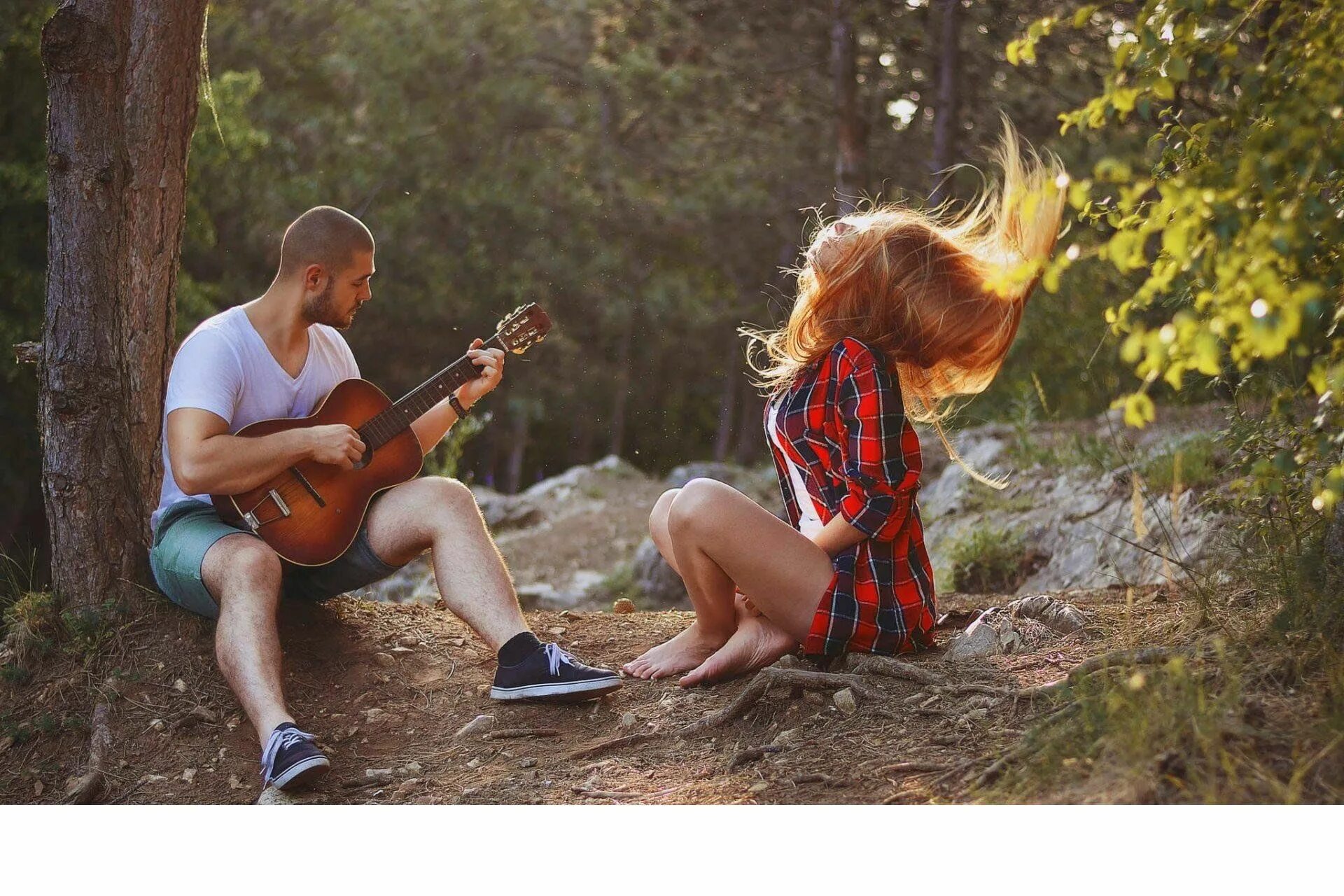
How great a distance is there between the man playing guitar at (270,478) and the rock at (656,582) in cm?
494

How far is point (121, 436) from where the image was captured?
351 cm

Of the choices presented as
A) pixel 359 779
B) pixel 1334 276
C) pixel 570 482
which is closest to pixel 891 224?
pixel 1334 276

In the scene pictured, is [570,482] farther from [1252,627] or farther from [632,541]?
[1252,627]

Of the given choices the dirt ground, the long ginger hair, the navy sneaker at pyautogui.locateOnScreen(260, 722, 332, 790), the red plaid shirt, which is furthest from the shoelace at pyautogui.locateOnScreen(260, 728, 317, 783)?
the long ginger hair

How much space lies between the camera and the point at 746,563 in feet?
9.68

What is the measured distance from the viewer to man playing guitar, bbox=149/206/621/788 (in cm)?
293

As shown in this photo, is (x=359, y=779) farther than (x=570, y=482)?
No

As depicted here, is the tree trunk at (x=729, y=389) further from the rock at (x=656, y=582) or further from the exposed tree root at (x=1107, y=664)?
the exposed tree root at (x=1107, y=664)

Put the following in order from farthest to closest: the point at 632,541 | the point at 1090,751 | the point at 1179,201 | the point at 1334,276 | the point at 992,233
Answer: the point at 632,541 → the point at 992,233 → the point at 1334,276 → the point at 1090,751 → the point at 1179,201

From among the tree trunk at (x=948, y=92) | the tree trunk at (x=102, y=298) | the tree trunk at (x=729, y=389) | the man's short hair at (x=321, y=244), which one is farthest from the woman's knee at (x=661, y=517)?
the tree trunk at (x=729, y=389)

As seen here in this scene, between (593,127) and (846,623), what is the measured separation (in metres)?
15.5

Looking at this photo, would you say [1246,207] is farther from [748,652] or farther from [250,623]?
[250,623]

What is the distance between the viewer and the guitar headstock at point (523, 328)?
3.49m

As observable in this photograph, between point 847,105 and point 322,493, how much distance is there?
261 inches
